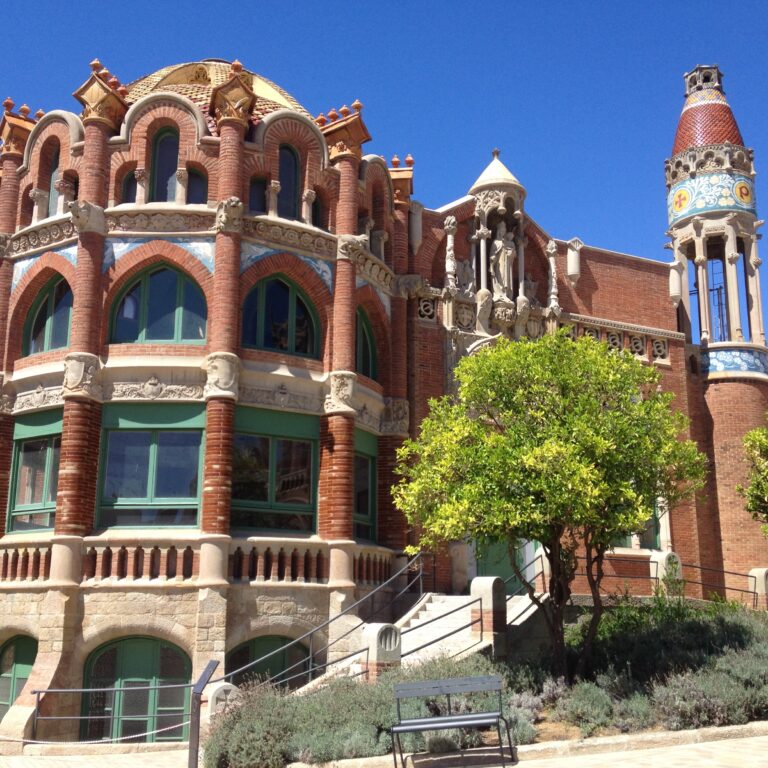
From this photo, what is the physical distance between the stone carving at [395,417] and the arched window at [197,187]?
232 inches

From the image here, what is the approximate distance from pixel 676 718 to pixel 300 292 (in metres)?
11.0

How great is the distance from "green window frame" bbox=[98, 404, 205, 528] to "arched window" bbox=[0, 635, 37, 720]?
8.57 feet

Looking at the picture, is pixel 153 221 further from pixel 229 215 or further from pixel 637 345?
pixel 637 345

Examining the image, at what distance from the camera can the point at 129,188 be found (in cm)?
1925

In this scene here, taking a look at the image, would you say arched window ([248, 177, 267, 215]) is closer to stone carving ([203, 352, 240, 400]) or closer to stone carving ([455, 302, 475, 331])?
stone carving ([203, 352, 240, 400])

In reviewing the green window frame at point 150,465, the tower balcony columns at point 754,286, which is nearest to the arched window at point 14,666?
the green window frame at point 150,465

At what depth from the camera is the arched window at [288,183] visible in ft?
65.4

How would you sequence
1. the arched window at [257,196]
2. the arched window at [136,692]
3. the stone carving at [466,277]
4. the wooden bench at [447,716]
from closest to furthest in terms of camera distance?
the wooden bench at [447,716] < the arched window at [136,692] < the arched window at [257,196] < the stone carving at [466,277]

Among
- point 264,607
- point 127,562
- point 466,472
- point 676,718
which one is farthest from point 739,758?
point 127,562

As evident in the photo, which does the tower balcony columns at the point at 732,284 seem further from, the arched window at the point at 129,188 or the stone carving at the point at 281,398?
the arched window at the point at 129,188

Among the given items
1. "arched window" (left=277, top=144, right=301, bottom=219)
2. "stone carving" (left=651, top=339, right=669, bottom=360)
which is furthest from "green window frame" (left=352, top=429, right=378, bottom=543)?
"stone carving" (left=651, top=339, right=669, bottom=360)

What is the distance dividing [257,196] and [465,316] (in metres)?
5.99

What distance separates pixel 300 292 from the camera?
19625mm

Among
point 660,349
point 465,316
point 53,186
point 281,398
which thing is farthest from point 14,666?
point 660,349
